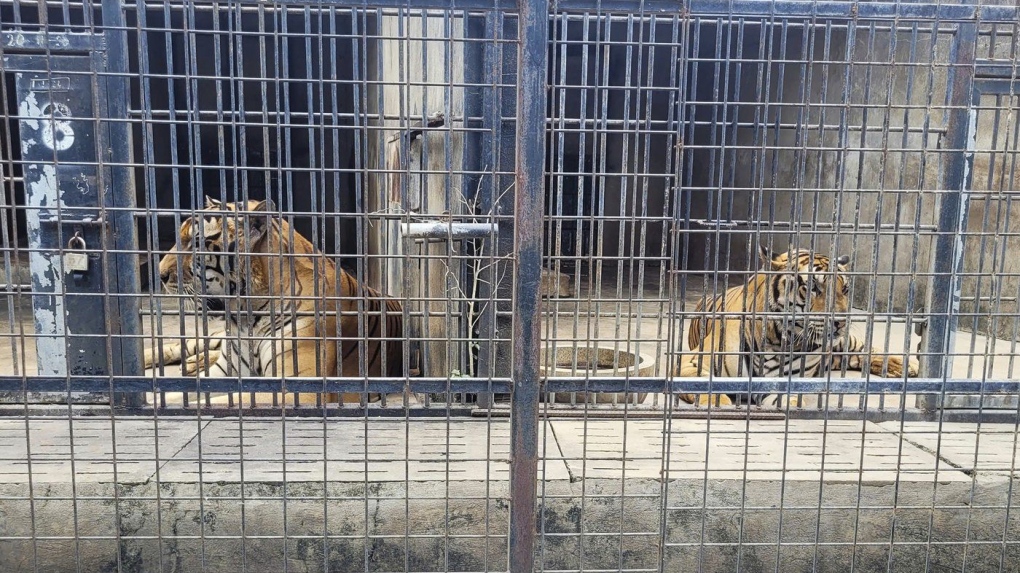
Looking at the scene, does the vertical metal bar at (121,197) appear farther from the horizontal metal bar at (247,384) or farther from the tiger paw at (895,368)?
the tiger paw at (895,368)

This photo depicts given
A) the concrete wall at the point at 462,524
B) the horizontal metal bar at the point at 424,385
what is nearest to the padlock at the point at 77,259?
the concrete wall at the point at 462,524

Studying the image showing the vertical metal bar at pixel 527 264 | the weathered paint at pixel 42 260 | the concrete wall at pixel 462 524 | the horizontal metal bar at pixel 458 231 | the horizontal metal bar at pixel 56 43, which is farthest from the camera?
the weathered paint at pixel 42 260

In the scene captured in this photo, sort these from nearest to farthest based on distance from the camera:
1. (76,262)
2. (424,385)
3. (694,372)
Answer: (424,385) → (76,262) → (694,372)

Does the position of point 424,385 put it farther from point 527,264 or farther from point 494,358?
point 494,358

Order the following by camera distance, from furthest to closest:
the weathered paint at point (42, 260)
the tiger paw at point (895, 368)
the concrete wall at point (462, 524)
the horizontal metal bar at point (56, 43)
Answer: the tiger paw at point (895, 368) < the weathered paint at point (42, 260) < the horizontal metal bar at point (56, 43) < the concrete wall at point (462, 524)

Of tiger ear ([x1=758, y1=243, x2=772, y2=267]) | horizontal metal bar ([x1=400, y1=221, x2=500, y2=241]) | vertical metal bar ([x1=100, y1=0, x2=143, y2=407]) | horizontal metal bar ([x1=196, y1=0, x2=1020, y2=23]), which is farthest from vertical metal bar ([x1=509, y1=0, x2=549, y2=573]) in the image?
vertical metal bar ([x1=100, y1=0, x2=143, y2=407])

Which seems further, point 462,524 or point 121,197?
point 121,197

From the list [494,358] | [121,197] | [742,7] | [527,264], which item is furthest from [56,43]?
[742,7]

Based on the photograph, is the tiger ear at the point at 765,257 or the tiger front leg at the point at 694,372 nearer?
the tiger ear at the point at 765,257

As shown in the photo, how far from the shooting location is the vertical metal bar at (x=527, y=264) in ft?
8.33

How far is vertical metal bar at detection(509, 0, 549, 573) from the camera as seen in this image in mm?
2539

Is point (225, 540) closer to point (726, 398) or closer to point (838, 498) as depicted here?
point (838, 498)

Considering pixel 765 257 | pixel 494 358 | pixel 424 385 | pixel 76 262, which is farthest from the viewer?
pixel 765 257

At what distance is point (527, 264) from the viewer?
2625mm
